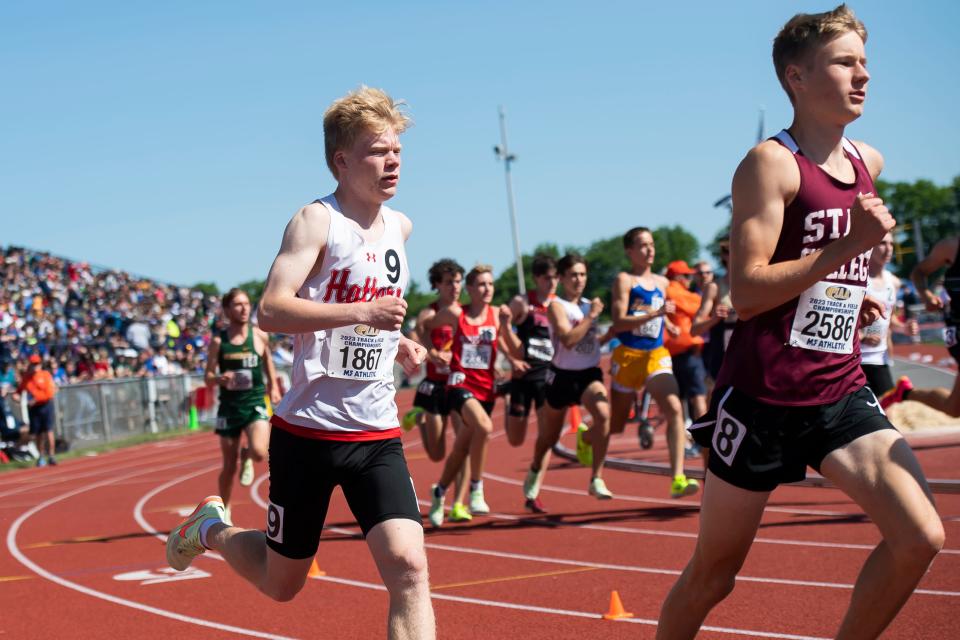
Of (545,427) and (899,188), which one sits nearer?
(545,427)

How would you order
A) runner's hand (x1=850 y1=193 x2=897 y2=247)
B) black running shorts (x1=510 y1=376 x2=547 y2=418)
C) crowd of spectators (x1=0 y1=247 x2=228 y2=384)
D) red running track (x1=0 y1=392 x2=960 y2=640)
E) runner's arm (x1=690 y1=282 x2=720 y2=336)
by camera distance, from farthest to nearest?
crowd of spectators (x1=0 y1=247 x2=228 y2=384) < black running shorts (x1=510 y1=376 x2=547 y2=418) < runner's arm (x1=690 y1=282 x2=720 y2=336) < red running track (x1=0 y1=392 x2=960 y2=640) < runner's hand (x1=850 y1=193 x2=897 y2=247)

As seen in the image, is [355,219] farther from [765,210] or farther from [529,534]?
[529,534]

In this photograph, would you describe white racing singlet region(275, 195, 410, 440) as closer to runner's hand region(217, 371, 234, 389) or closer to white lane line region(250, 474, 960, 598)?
white lane line region(250, 474, 960, 598)

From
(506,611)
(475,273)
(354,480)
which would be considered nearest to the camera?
(354,480)

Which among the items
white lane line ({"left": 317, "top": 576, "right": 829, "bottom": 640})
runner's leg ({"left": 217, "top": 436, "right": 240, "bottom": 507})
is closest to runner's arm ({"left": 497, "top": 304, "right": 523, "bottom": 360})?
runner's leg ({"left": 217, "top": 436, "right": 240, "bottom": 507})

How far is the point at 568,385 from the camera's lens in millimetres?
9227

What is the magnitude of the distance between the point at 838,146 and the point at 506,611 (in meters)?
3.14

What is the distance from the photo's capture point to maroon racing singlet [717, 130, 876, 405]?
3379 millimetres

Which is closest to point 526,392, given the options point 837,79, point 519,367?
point 519,367

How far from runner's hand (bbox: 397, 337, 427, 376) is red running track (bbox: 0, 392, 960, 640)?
175 centimetres

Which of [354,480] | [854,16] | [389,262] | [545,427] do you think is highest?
[854,16]

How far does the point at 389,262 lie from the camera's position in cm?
401

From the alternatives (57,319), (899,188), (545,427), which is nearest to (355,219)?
(545,427)

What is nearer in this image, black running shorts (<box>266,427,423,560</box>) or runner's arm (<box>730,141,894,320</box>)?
runner's arm (<box>730,141,894,320</box>)
